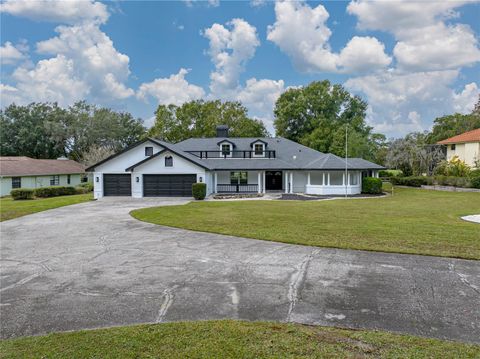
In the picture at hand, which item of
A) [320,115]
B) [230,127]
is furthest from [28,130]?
[320,115]

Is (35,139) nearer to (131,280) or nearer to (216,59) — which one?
(216,59)

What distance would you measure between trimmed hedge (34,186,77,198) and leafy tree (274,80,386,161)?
2780 centimetres

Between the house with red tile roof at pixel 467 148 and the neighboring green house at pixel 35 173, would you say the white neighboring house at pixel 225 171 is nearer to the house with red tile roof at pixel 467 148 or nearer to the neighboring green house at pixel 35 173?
the neighboring green house at pixel 35 173

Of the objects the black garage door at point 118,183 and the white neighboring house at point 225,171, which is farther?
the black garage door at point 118,183

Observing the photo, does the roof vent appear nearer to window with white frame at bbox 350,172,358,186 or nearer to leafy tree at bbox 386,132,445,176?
window with white frame at bbox 350,172,358,186

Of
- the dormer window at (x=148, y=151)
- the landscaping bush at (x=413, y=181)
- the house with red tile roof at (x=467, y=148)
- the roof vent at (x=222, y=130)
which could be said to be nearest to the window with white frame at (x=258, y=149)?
the roof vent at (x=222, y=130)

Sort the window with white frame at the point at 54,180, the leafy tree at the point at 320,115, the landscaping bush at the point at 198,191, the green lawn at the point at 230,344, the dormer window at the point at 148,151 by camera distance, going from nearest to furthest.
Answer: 1. the green lawn at the point at 230,344
2. the landscaping bush at the point at 198,191
3. the dormer window at the point at 148,151
4. the window with white frame at the point at 54,180
5. the leafy tree at the point at 320,115

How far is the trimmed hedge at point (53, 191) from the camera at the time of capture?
96.7ft

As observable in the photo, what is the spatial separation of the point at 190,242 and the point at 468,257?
7.22m

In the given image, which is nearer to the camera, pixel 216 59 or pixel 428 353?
pixel 428 353

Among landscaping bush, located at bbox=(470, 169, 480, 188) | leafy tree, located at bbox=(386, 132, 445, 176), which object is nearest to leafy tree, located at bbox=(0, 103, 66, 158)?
leafy tree, located at bbox=(386, 132, 445, 176)

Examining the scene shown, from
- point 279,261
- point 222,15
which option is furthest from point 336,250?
point 222,15

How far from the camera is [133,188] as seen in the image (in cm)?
2694

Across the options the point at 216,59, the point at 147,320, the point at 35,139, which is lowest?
the point at 147,320
